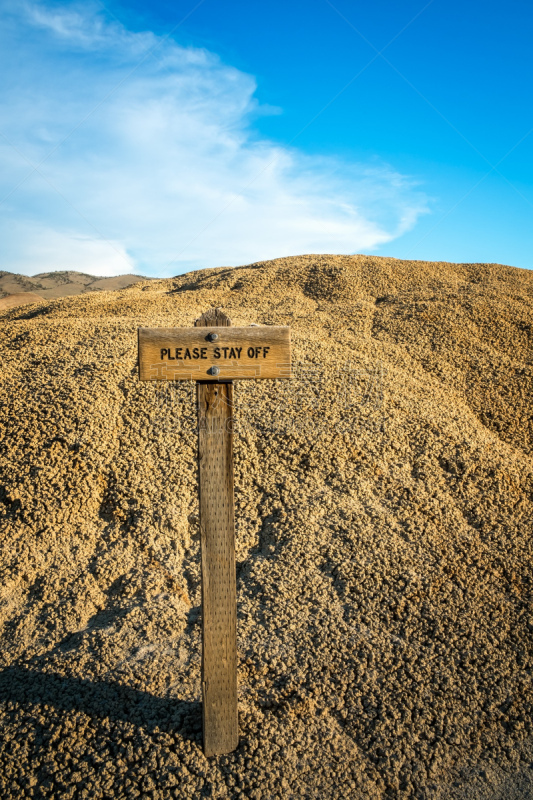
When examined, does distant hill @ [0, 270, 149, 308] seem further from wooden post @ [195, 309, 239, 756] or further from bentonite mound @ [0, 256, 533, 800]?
wooden post @ [195, 309, 239, 756]

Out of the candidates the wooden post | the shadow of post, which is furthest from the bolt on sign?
the shadow of post

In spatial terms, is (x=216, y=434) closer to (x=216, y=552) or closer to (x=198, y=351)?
(x=198, y=351)

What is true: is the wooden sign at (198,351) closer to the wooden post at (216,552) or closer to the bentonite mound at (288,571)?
the wooden post at (216,552)

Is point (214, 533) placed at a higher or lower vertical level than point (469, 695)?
higher

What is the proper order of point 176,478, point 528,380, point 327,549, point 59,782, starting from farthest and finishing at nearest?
point 528,380 → point 176,478 → point 327,549 → point 59,782

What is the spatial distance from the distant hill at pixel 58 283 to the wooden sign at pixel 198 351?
2760 cm

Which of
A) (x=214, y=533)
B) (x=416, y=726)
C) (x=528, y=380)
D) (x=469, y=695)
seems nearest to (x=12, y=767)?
(x=214, y=533)

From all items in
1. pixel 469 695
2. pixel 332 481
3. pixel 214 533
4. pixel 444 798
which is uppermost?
pixel 214 533

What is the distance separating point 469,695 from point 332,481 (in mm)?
2042

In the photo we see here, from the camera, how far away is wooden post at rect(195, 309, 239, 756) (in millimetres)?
2707

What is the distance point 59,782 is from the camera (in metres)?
2.65

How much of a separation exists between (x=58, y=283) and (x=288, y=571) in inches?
1356

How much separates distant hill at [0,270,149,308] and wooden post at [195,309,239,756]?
91.1ft

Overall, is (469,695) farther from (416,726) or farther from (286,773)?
(286,773)
